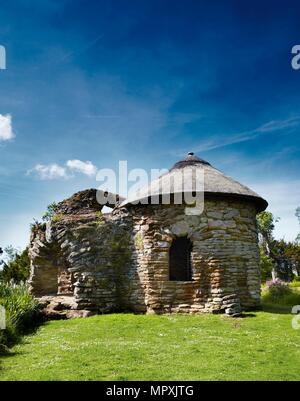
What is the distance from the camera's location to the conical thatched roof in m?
13.9

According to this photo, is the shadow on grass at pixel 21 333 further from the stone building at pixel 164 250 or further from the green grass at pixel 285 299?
the green grass at pixel 285 299

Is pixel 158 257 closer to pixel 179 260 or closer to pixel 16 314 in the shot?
pixel 179 260

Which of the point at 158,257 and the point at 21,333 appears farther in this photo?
the point at 158,257

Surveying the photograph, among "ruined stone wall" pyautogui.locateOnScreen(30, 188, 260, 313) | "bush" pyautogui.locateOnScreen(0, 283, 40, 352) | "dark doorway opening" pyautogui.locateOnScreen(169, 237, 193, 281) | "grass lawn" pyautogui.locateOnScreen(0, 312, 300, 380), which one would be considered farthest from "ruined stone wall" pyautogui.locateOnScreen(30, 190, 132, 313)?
"dark doorway opening" pyautogui.locateOnScreen(169, 237, 193, 281)

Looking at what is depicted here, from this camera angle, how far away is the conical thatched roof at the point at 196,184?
13852 mm

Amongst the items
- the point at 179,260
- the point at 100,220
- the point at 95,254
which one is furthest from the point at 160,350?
the point at 179,260

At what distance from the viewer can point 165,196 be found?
13938 mm

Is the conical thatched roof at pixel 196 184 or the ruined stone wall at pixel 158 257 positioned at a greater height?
the conical thatched roof at pixel 196 184

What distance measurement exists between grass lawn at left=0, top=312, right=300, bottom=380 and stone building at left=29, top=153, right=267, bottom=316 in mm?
1021

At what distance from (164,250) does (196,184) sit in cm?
260

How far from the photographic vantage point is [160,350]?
8594 millimetres

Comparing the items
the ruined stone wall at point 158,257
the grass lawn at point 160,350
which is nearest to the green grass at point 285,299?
the ruined stone wall at point 158,257

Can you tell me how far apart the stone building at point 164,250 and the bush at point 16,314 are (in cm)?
130

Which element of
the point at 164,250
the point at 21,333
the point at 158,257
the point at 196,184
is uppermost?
the point at 196,184
